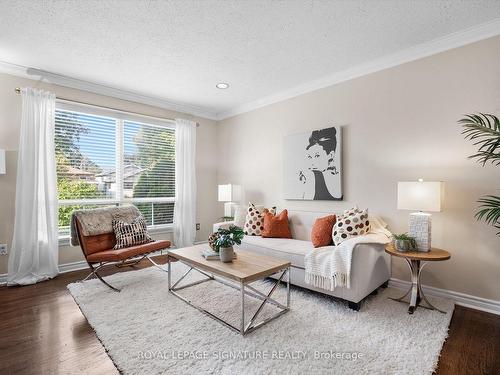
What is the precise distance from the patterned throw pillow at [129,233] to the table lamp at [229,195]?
1.48 metres

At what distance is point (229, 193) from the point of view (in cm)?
457

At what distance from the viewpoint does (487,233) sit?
247 centimetres

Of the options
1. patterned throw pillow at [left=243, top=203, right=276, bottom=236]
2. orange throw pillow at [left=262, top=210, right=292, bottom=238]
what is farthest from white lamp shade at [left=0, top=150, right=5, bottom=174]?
orange throw pillow at [left=262, top=210, right=292, bottom=238]

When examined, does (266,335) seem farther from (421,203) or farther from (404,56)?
(404,56)

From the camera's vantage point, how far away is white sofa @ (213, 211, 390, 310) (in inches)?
95.2

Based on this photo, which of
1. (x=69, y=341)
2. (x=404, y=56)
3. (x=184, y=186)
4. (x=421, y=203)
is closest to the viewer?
(x=69, y=341)

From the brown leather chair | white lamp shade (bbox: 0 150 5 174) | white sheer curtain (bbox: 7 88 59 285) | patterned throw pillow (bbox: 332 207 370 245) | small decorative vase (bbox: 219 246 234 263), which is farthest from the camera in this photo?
white sheer curtain (bbox: 7 88 59 285)

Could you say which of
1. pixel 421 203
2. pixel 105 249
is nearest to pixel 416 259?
pixel 421 203

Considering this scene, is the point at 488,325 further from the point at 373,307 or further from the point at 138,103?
the point at 138,103

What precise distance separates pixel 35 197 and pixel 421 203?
428 cm

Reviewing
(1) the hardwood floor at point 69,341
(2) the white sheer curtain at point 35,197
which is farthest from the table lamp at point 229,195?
(1) the hardwood floor at point 69,341

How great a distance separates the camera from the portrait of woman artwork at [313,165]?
11.5 feet

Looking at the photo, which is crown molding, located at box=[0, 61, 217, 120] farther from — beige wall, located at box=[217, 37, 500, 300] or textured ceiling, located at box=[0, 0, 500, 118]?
beige wall, located at box=[217, 37, 500, 300]

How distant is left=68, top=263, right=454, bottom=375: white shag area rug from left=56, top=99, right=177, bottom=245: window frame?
1.45m
